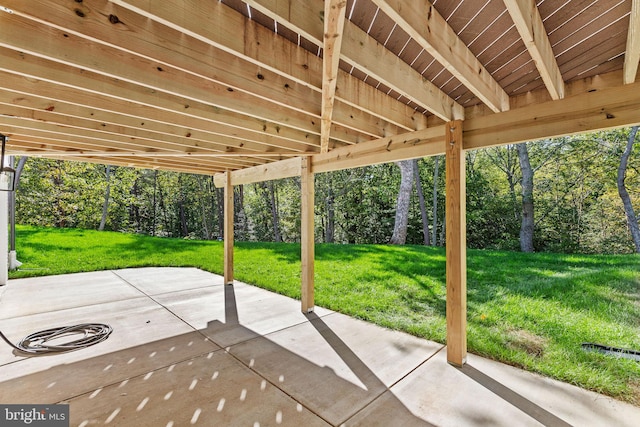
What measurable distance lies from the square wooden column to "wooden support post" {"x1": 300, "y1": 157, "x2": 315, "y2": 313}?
1852 millimetres

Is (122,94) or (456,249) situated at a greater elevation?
(122,94)

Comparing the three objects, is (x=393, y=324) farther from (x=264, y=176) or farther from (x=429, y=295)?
(x=264, y=176)

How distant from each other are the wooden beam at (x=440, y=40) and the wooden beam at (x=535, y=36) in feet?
1.07

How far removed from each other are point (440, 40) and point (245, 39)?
0.98 metres

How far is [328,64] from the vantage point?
1.50m

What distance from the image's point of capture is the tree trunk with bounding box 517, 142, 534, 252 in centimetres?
903

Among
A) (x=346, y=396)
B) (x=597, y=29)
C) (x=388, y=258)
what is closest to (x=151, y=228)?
(x=388, y=258)

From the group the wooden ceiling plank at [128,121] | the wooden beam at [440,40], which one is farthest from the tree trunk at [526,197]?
the wooden beam at [440,40]

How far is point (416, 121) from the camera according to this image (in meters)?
2.79

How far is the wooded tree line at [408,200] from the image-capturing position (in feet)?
31.4

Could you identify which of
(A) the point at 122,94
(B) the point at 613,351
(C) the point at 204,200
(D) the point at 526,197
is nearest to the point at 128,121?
(A) the point at 122,94

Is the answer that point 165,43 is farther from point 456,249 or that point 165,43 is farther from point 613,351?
point 613,351

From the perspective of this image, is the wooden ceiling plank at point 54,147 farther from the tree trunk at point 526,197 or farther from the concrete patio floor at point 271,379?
the tree trunk at point 526,197

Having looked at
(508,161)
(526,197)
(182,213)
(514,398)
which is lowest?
(514,398)
